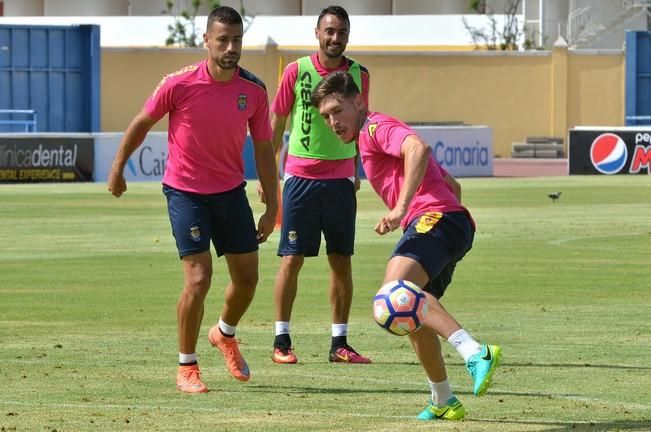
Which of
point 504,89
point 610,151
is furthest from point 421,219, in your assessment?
point 504,89

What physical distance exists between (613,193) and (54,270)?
58.8 feet

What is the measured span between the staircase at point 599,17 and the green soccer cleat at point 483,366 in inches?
2315

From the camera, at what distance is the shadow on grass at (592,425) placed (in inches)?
327

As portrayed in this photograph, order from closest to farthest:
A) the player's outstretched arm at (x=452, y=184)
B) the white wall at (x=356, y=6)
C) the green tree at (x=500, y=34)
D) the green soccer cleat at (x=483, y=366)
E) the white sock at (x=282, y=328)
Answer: the green soccer cleat at (x=483, y=366) → the player's outstretched arm at (x=452, y=184) → the white sock at (x=282, y=328) → the green tree at (x=500, y=34) → the white wall at (x=356, y=6)

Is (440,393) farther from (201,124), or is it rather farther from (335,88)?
(201,124)

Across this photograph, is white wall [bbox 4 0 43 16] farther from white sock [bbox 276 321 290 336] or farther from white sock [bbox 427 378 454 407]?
white sock [bbox 427 378 454 407]

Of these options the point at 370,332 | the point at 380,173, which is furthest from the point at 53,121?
the point at 380,173

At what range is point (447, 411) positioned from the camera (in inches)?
337

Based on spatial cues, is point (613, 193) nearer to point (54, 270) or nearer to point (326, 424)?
point (54, 270)

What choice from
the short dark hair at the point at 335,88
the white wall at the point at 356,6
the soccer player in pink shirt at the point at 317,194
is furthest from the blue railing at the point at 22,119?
the short dark hair at the point at 335,88

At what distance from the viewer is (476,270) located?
706 inches

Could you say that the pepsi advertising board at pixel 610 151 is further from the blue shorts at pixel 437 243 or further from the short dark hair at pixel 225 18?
the blue shorts at pixel 437 243

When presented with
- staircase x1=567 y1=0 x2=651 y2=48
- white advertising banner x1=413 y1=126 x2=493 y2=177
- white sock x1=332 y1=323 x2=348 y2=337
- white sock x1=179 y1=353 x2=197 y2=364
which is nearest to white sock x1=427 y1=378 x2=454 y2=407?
white sock x1=179 y1=353 x2=197 y2=364

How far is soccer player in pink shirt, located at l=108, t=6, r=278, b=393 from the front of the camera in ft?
32.3
